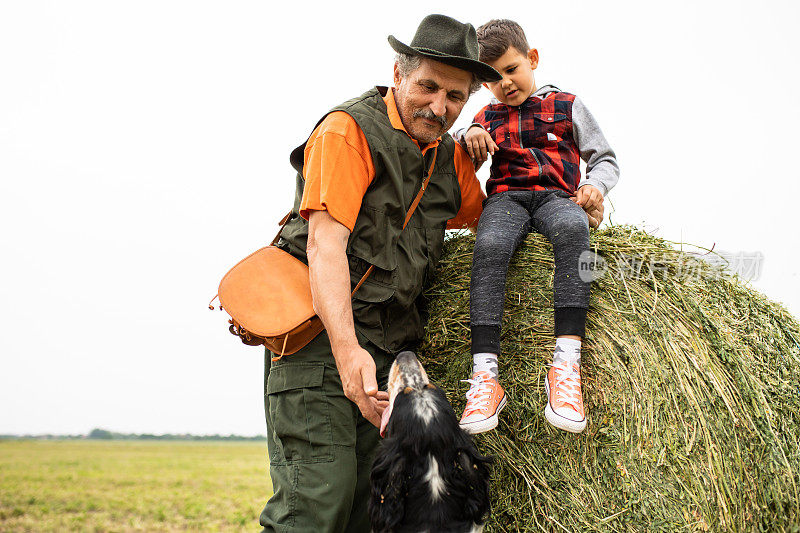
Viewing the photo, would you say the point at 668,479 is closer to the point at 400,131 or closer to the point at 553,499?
the point at 553,499

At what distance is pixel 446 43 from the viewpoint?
9.29ft

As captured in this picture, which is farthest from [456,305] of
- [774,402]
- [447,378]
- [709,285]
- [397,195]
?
[774,402]

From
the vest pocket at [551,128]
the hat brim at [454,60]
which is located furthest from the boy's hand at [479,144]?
the hat brim at [454,60]

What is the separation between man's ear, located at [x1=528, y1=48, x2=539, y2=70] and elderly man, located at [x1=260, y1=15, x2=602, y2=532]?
0.58m

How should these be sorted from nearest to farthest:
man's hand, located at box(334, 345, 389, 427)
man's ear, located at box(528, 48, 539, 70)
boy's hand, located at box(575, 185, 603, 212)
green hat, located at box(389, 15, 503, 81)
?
man's hand, located at box(334, 345, 389, 427)
green hat, located at box(389, 15, 503, 81)
boy's hand, located at box(575, 185, 603, 212)
man's ear, located at box(528, 48, 539, 70)

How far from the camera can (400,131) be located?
9.42 ft

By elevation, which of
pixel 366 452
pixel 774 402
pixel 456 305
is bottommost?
pixel 366 452

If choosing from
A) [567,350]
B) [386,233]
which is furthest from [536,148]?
[567,350]

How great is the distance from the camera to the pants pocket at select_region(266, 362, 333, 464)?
266 centimetres

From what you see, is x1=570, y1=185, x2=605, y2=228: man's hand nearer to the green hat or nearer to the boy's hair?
the green hat

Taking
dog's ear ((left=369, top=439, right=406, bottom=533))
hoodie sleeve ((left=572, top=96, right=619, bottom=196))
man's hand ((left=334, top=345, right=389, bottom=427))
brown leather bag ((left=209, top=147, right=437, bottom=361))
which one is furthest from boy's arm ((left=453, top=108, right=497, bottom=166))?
dog's ear ((left=369, top=439, right=406, bottom=533))

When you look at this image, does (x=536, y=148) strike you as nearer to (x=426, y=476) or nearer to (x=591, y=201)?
(x=591, y=201)

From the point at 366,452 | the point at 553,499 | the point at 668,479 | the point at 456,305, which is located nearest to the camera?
the point at 668,479

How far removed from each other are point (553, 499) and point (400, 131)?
198 centimetres
